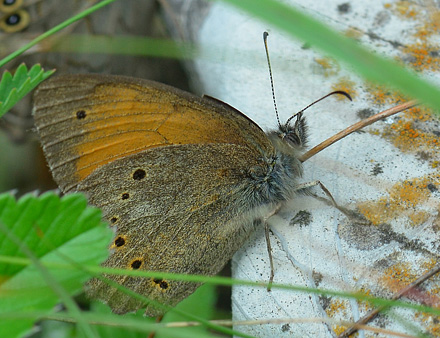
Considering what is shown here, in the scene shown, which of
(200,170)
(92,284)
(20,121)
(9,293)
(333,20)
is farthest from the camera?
(20,121)

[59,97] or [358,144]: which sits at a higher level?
[59,97]

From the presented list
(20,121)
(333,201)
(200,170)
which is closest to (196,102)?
(200,170)

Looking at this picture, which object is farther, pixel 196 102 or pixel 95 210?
pixel 196 102

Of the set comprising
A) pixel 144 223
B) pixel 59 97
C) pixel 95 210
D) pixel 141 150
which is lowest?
pixel 144 223

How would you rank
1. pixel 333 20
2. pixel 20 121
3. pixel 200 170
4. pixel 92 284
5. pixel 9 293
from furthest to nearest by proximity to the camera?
pixel 20 121
pixel 333 20
pixel 200 170
pixel 92 284
pixel 9 293

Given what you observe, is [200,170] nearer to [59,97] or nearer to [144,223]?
[144,223]

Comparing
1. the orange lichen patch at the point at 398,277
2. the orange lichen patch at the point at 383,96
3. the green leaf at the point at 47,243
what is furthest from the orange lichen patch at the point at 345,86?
the green leaf at the point at 47,243
